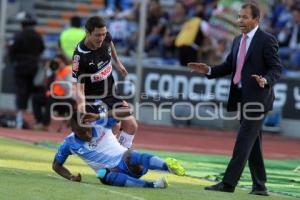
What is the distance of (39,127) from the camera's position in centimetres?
2016

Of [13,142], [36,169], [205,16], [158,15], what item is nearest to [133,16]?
[158,15]

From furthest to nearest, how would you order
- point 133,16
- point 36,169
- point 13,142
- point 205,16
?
point 133,16, point 205,16, point 13,142, point 36,169

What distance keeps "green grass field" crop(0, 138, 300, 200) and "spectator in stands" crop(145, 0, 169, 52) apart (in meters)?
8.78

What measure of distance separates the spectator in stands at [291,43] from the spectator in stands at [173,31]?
3.12 m

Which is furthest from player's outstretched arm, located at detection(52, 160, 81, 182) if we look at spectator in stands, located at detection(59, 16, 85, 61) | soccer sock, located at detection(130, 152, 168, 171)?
spectator in stands, located at detection(59, 16, 85, 61)

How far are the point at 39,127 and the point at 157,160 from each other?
Answer: 10124mm

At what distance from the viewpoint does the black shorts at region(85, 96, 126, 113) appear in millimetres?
11336

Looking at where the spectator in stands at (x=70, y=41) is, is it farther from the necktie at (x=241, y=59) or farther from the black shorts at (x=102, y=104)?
the necktie at (x=241, y=59)

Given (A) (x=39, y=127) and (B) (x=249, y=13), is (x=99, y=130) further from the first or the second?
(A) (x=39, y=127)

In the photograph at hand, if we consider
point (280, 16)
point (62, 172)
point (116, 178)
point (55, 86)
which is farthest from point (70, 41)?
point (116, 178)

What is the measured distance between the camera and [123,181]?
10.6 m

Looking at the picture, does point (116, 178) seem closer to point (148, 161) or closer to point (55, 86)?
point (148, 161)

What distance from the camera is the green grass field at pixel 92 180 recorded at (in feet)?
31.7

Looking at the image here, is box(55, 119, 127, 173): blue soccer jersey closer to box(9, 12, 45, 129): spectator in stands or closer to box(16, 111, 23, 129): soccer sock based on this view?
box(16, 111, 23, 129): soccer sock
